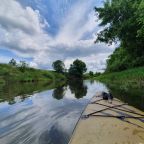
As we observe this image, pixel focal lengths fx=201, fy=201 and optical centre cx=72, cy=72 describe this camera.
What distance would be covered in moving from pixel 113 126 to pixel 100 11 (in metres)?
25.9

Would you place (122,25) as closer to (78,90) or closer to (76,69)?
(78,90)

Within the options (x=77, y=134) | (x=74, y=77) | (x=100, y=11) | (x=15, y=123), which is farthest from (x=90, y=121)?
(x=74, y=77)

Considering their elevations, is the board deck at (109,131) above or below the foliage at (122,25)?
below

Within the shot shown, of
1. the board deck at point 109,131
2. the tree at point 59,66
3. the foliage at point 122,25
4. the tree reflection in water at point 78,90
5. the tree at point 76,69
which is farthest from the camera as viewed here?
the tree at point 59,66

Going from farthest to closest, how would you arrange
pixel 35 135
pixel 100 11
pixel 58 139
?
pixel 100 11, pixel 35 135, pixel 58 139

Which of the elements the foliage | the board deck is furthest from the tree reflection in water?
the board deck

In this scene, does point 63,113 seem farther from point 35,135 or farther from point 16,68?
point 16,68

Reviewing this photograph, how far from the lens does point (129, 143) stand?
4703mm

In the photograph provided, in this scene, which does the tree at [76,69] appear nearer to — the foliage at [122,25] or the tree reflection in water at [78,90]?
the tree reflection in water at [78,90]

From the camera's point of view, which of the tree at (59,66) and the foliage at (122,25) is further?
the tree at (59,66)

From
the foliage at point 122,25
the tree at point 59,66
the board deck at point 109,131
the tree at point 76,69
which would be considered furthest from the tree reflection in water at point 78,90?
the tree at point 59,66

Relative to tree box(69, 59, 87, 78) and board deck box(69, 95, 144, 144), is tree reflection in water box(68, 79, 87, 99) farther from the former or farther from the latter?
tree box(69, 59, 87, 78)

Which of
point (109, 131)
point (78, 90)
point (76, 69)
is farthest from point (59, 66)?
point (109, 131)

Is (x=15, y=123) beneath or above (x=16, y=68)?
beneath
